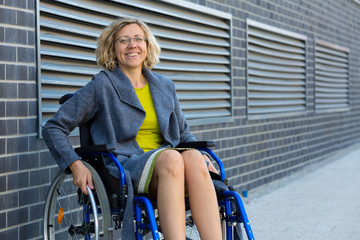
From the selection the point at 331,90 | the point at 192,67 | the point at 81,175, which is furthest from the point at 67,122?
the point at 331,90

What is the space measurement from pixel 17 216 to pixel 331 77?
795cm

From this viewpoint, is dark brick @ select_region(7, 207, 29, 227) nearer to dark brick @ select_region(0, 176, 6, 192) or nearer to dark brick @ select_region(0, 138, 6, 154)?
dark brick @ select_region(0, 176, 6, 192)

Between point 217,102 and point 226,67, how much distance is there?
1.46ft

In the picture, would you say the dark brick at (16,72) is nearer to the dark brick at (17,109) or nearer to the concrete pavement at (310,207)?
the dark brick at (17,109)

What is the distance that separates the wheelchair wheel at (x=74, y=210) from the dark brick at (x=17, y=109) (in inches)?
19.7

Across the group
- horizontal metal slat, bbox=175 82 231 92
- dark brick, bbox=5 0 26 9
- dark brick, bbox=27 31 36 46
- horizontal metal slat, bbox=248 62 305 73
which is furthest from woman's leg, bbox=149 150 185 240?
horizontal metal slat, bbox=248 62 305 73

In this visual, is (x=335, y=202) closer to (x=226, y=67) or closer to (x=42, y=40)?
(x=226, y=67)

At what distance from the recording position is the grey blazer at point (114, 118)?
318 cm

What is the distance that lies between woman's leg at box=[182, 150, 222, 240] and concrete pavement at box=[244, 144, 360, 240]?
167cm

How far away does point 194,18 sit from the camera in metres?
5.71

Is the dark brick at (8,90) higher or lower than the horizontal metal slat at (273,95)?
lower

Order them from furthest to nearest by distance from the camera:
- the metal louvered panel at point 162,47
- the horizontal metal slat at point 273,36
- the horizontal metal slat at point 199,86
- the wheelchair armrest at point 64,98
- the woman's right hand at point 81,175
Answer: the horizontal metal slat at point 273,36
the horizontal metal slat at point 199,86
the metal louvered panel at point 162,47
the wheelchair armrest at point 64,98
the woman's right hand at point 81,175

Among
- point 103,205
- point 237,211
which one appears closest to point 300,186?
point 237,211

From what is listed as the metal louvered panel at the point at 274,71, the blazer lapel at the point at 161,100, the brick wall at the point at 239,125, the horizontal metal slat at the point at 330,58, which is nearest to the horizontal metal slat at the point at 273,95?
the metal louvered panel at the point at 274,71
